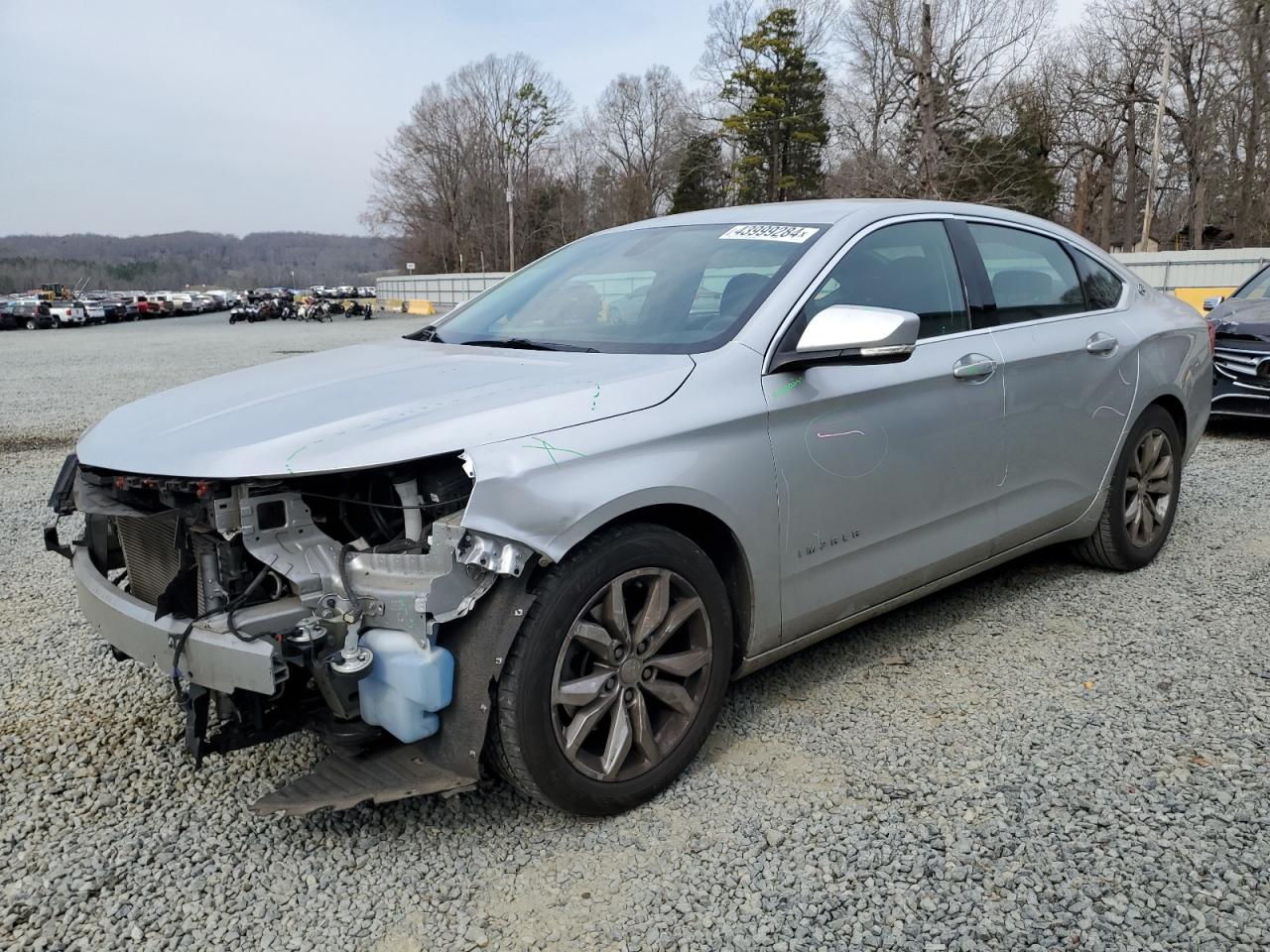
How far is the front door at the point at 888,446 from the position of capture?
114 inches

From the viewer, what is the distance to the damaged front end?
2.27m

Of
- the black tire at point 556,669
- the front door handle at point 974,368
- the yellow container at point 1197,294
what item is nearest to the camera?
the black tire at point 556,669

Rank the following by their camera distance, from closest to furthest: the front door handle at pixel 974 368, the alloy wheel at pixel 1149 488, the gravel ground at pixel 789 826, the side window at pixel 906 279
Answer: the gravel ground at pixel 789 826, the side window at pixel 906 279, the front door handle at pixel 974 368, the alloy wheel at pixel 1149 488

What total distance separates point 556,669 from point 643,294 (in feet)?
4.71

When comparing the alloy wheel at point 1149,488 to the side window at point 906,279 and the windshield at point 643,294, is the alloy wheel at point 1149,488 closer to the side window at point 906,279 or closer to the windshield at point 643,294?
the side window at point 906,279

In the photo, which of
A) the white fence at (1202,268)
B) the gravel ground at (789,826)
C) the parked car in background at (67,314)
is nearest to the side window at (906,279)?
the gravel ground at (789,826)

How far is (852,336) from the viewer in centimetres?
274

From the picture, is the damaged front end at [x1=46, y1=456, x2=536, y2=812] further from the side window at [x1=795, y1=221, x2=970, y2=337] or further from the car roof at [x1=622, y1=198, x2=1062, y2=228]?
the car roof at [x1=622, y1=198, x2=1062, y2=228]

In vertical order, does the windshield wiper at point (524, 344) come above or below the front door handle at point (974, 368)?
above

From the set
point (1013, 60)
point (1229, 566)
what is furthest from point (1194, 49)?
point (1229, 566)

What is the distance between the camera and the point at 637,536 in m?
2.53

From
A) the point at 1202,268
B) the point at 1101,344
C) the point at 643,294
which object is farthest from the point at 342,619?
the point at 1202,268

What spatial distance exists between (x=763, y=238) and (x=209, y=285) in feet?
539

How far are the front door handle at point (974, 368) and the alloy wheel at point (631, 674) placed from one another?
1.36 m
